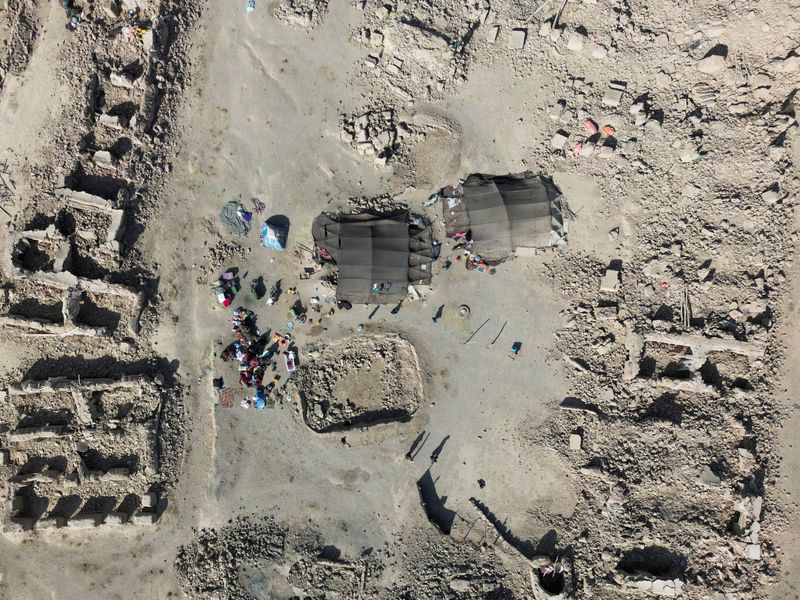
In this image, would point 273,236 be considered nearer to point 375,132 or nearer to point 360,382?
point 375,132

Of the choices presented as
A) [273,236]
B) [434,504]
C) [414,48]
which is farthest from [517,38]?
[434,504]

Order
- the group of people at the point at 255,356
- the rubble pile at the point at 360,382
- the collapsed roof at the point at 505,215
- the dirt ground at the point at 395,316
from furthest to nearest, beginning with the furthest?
1. the rubble pile at the point at 360,382
2. the group of people at the point at 255,356
3. the collapsed roof at the point at 505,215
4. the dirt ground at the point at 395,316

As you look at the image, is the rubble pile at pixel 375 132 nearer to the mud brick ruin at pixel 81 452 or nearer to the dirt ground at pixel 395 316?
the dirt ground at pixel 395 316

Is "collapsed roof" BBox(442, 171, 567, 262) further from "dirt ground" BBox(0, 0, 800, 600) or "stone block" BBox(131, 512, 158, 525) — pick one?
"stone block" BBox(131, 512, 158, 525)

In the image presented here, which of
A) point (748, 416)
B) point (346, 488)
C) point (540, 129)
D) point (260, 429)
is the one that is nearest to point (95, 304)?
point (260, 429)

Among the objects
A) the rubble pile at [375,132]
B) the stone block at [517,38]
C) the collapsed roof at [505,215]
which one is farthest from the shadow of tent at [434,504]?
the stone block at [517,38]

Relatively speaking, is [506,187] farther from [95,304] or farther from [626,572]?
[95,304]
